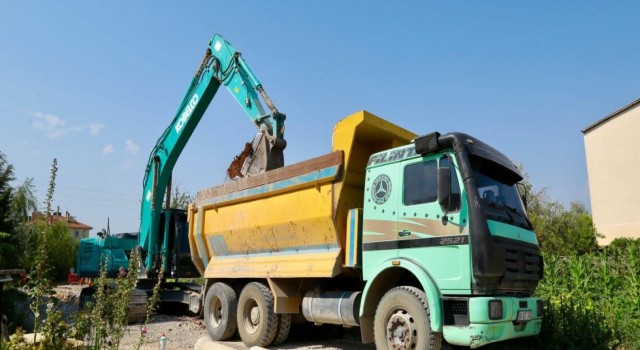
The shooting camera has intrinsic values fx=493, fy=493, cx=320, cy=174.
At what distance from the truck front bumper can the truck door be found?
30 cm

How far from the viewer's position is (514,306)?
18.5ft

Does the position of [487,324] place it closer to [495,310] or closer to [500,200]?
[495,310]

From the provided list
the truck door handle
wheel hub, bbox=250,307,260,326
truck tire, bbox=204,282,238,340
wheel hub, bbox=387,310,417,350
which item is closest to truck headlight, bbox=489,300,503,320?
wheel hub, bbox=387,310,417,350

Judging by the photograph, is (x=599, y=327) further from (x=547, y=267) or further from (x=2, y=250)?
(x=2, y=250)

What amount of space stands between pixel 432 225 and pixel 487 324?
4.16 ft

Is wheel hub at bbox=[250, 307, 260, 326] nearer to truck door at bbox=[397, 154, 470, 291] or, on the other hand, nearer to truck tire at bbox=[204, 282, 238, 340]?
truck tire at bbox=[204, 282, 238, 340]

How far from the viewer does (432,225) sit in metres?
5.93

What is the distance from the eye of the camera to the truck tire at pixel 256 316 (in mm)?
8023

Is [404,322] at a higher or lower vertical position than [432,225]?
lower

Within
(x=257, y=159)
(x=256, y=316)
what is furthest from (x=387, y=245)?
(x=257, y=159)

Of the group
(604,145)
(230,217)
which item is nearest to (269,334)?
(230,217)

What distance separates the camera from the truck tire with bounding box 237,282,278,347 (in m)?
8.02

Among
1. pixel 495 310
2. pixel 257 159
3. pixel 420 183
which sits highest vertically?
pixel 257 159

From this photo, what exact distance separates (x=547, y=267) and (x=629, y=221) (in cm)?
1632
